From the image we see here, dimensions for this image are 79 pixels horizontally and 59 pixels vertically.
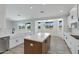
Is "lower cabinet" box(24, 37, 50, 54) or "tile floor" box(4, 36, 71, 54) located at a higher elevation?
"lower cabinet" box(24, 37, 50, 54)

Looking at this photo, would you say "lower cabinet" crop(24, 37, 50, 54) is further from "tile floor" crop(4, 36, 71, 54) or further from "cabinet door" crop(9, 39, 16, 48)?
"cabinet door" crop(9, 39, 16, 48)

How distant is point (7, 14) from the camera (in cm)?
284

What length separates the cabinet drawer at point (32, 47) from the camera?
7.88 feet

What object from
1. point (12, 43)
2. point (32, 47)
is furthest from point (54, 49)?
point (32, 47)

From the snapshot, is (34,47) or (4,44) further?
(4,44)

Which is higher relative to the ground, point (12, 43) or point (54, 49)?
point (12, 43)

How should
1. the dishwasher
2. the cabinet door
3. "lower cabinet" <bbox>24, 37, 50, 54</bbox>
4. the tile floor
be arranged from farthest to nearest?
the cabinet door, the dishwasher, the tile floor, "lower cabinet" <bbox>24, 37, 50, 54</bbox>

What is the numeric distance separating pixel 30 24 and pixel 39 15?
1.61 feet

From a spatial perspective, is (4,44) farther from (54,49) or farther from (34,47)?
(54,49)

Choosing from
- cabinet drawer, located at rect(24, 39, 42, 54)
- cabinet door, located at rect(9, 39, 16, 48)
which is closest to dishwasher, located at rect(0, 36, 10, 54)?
cabinet door, located at rect(9, 39, 16, 48)

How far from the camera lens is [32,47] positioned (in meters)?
2.55

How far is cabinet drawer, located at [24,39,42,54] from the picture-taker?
240 centimetres
